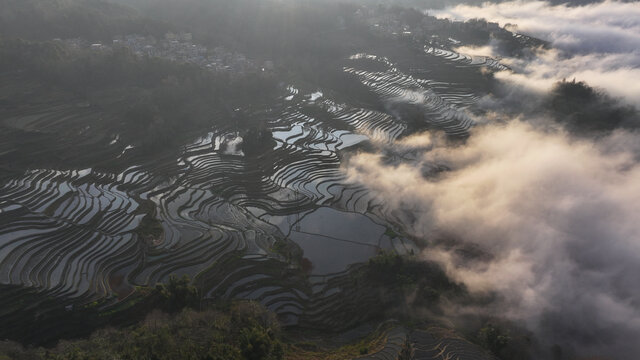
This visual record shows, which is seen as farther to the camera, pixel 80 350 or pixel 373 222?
pixel 373 222

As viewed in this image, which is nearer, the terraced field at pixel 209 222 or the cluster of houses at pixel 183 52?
the terraced field at pixel 209 222

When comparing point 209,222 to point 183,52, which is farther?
point 183,52

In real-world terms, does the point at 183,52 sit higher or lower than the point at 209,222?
higher

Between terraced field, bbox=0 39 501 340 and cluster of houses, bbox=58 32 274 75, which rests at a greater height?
cluster of houses, bbox=58 32 274 75

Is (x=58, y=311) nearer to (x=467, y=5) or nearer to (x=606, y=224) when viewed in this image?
(x=606, y=224)

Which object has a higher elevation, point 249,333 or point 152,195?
point 152,195

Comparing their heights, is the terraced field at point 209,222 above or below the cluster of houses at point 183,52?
below

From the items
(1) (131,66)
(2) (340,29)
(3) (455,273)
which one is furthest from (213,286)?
(2) (340,29)

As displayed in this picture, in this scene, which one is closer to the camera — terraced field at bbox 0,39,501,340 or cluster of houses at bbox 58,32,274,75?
terraced field at bbox 0,39,501,340
